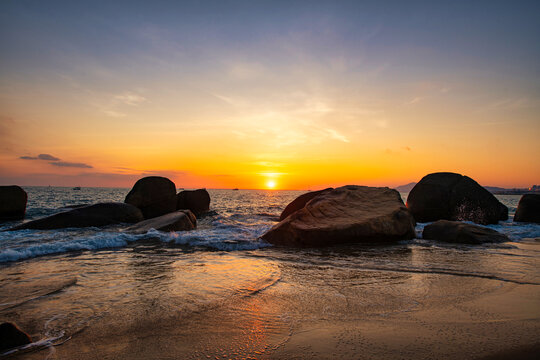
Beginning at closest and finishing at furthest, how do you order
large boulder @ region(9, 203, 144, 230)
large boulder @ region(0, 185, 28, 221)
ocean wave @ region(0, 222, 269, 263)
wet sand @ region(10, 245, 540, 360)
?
wet sand @ region(10, 245, 540, 360)
ocean wave @ region(0, 222, 269, 263)
large boulder @ region(9, 203, 144, 230)
large boulder @ region(0, 185, 28, 221)

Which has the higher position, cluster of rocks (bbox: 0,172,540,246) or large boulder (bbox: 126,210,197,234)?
cluster of rocks (bbox: 0,172,540,246)

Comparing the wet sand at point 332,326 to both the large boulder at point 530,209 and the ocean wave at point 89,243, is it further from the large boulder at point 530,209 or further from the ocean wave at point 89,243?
the large boulder at point 530,209

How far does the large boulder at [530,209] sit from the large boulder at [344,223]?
8711mm

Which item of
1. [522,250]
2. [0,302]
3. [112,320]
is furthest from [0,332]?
[522,250]

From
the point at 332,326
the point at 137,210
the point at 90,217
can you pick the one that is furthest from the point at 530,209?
the point at 90,217

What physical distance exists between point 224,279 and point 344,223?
4.34 metres

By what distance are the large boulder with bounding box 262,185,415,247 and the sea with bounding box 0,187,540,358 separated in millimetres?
492

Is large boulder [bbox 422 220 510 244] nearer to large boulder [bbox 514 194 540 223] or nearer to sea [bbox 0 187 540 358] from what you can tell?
sea [bbox 0 187 540 358]

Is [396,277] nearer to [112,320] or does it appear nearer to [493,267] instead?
[493,267]

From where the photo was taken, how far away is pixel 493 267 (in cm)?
471

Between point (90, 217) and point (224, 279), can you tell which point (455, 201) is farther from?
point (90, 217)

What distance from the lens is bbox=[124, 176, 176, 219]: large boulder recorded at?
15.5 m

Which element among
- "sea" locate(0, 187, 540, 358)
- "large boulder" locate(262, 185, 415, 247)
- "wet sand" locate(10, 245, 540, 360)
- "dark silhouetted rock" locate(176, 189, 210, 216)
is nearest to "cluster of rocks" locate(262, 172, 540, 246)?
"large boulder" locate(262, 185, 415, 247)

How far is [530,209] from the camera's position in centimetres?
1357
